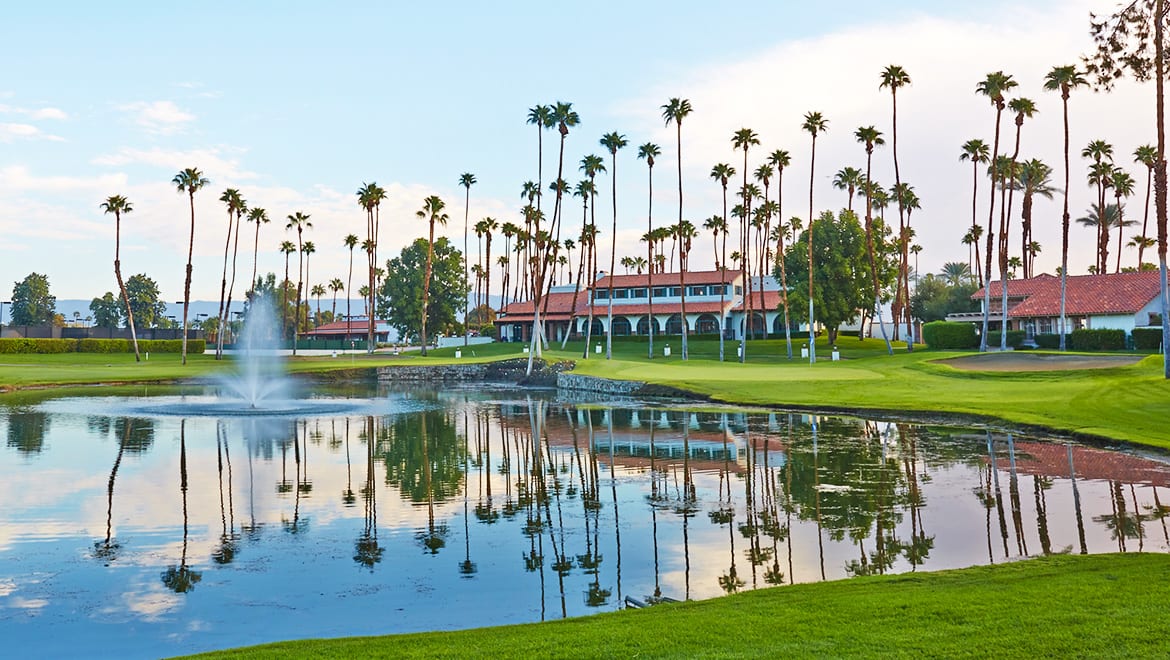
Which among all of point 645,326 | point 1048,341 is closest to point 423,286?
point 645,326

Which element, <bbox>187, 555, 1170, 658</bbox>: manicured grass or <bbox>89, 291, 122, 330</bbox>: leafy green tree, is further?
<bbox>89, 291, 122, 330</bbox>: leafy green tree

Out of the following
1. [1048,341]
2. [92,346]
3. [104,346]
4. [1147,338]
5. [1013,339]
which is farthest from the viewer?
[104,346]

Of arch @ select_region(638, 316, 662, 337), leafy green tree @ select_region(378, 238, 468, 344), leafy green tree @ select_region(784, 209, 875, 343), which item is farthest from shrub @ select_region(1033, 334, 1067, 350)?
leafy green tree @ select_region(378, 238, 468, 344)

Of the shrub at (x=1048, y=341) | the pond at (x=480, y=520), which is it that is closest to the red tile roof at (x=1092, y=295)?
the shrub at (x=1048, y=341)

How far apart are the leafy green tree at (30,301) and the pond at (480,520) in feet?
433

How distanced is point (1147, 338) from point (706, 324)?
145ft

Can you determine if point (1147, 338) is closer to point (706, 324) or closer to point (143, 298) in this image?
point (706, 324)

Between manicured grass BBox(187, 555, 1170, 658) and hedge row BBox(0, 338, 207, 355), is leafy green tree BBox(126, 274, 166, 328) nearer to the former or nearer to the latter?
hedge row BBox(0, 338, 207, 355)

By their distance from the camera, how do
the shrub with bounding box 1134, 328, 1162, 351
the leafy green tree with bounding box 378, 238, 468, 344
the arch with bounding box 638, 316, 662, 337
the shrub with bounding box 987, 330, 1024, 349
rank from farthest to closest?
1. the leafy green tree with bounding box 378, 238, 468, 344
2. the arch with bounding box 638, 316, 662, 337
3. the shrub with bounding box 987, 330, 1024, 349
4. the shrub with bounding box 1134, 328, 1162, 351

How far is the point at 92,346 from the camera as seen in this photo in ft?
275

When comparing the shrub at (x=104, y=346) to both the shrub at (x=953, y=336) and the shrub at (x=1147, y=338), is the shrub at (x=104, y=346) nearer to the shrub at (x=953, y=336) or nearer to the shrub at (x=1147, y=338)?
the shrub at (x=953, y=336)

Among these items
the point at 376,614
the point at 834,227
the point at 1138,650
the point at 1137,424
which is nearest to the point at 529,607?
the point at 376,614

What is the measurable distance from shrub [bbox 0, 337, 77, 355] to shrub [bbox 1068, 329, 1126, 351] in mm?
82885

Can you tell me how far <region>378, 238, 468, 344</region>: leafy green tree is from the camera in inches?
3996
